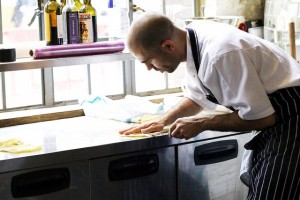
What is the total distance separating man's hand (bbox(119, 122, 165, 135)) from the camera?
8.15 ft

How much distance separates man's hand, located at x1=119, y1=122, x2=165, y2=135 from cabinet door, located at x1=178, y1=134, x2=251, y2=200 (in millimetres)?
131

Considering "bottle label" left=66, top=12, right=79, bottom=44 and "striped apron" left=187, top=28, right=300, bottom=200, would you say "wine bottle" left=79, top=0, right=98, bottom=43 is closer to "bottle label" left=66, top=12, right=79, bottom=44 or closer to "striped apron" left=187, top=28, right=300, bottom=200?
"bottle label" left=66, top=12, right=79, bottom=44

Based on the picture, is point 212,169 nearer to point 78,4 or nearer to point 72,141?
point 72,141

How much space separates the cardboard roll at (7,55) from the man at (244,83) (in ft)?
2.03

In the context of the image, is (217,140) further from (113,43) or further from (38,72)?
(38,72)

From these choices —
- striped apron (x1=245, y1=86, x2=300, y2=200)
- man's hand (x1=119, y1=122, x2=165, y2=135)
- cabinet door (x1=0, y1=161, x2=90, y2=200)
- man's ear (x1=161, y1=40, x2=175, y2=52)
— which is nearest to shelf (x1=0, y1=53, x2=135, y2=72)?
man's hand (x1=119, y1=122, x2=165, y2=135)

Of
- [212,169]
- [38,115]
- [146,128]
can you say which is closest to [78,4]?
[38,115]

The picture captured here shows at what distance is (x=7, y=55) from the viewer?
100 inches

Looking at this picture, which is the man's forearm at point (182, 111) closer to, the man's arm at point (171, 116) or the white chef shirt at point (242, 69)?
the man's arm at point (171, 116)

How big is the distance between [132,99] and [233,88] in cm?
101

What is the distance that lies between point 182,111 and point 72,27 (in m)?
0.63

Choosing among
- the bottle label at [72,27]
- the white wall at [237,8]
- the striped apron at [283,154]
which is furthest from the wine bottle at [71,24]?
the striped apron at [283,154]

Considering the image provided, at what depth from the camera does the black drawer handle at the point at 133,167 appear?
2.39 m

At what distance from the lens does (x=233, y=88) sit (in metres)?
2.00
